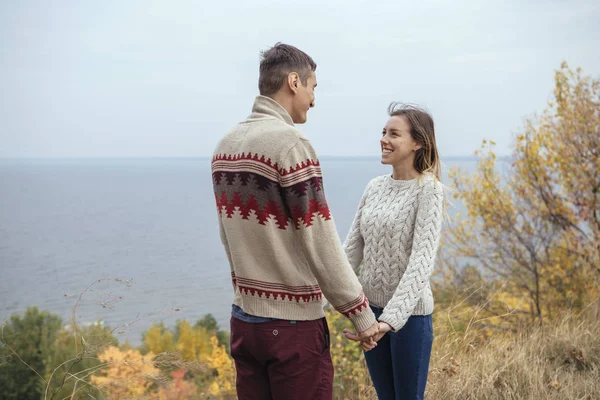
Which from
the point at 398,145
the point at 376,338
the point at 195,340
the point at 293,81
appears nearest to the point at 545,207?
the point at 398,145

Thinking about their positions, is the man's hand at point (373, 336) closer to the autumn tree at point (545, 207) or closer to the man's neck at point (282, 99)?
the man's neck at point (282, 99)

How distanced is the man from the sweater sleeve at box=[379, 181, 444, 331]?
1.13ft

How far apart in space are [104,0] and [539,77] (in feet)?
165

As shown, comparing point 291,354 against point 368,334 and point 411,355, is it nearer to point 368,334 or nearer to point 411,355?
point 368,334

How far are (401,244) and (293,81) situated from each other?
798mm

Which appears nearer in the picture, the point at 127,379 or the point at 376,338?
the point at 376,338

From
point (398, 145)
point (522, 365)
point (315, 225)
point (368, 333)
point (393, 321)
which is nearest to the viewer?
point (315, 225)

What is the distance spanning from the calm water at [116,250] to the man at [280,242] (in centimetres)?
75

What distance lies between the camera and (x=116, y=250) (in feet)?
170

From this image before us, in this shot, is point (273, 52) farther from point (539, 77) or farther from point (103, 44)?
point (103, 44)

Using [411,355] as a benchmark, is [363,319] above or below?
above

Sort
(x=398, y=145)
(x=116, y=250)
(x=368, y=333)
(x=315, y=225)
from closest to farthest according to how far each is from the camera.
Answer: (x=315, y=225) < (x=368, y=333) < (x=398, y=145) < (x=116, y=250)

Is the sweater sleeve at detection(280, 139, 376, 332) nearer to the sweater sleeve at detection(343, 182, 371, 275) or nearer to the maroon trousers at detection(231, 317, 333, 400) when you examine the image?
the maroon trousers at detection(231, 317, 333, 400)

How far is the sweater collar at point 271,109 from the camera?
5.70 feet
